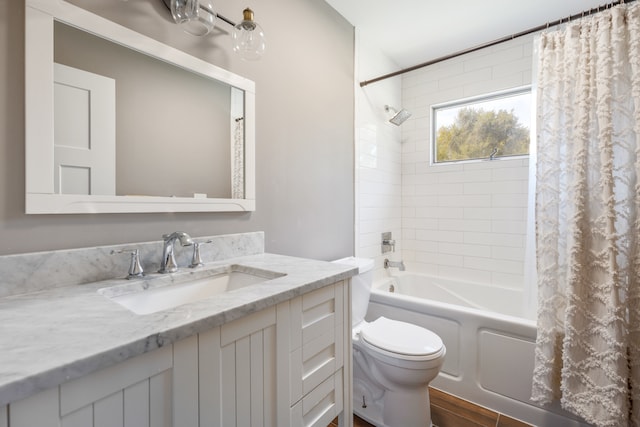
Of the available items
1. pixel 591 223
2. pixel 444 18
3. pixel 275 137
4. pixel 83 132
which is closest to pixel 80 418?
pixel 83 132

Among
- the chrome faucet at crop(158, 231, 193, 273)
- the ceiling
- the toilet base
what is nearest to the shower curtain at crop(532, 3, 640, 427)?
the toilet base

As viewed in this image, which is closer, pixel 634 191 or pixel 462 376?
pixel 634 191

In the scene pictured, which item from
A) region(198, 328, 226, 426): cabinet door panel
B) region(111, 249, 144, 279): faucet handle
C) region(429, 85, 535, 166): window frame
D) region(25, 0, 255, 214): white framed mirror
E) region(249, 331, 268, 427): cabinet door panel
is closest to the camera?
region(198, 328, 226, 426): cabinet door panel

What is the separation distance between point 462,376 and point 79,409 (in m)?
1.85

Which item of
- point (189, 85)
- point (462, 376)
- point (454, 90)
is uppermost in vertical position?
point (454, 90)

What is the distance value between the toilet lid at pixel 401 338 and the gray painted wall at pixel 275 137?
574 millimetres

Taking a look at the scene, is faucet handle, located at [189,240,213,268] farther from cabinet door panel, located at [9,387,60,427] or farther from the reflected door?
cabinet door panel, located at [9,387,60,427]

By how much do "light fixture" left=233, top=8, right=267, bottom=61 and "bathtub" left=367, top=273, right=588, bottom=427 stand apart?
5.37 feet

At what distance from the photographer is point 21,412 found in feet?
1.48

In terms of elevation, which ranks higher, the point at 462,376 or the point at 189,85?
the point at 189,85

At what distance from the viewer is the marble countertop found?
459 mm

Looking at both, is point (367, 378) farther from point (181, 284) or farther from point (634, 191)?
point (634, 191)

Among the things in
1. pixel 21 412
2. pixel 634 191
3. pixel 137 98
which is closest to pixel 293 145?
pixel 137 98

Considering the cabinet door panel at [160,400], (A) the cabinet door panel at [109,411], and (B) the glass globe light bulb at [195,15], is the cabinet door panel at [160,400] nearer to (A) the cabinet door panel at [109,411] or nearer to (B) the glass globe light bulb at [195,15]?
(A) the cabinet door panel at [109,411]
